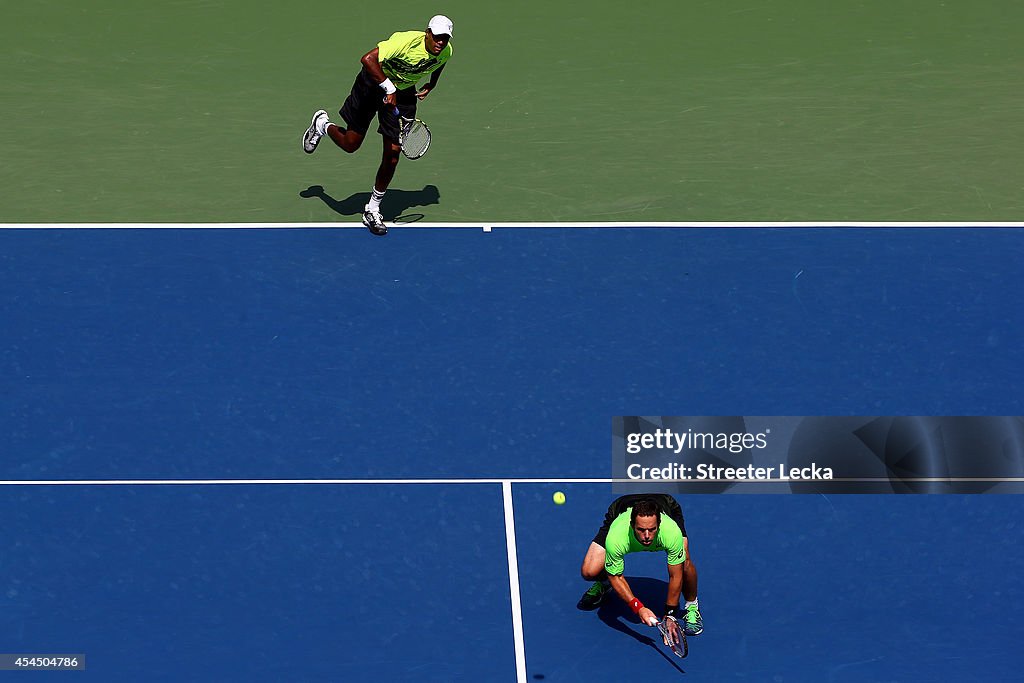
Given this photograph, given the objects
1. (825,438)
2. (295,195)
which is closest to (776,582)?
(825,438)

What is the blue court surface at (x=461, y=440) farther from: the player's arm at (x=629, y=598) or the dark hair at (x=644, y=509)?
the dark hair at (x=644, y=509)

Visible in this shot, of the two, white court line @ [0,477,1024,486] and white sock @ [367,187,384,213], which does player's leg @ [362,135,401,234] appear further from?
white court line @ [0,477,1024,486]

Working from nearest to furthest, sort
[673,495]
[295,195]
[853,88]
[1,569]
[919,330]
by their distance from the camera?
[1,569] < [673,495] < [919,330] < [295,195] < [853,88]

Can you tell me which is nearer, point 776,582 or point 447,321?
point 776,582

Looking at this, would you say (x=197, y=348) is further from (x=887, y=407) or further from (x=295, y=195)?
(x=887, y=407)

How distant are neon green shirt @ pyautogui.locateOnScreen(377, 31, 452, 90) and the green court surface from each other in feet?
6.01

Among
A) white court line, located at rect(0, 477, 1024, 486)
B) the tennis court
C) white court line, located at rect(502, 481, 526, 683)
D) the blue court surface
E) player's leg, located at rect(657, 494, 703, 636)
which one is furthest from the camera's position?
white court line, located at rect(0, 477, 1024, 486)

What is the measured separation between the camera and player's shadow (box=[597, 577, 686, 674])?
1116 centimetres

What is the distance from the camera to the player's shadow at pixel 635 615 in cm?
1116

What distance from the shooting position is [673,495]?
1262cm

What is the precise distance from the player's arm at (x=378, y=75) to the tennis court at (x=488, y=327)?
157cm

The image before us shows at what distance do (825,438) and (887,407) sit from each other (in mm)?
741

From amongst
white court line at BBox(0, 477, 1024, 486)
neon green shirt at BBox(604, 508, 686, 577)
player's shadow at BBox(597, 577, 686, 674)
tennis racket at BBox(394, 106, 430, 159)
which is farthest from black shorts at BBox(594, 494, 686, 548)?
tennis racket at BBox(394, 106, 430, 159)

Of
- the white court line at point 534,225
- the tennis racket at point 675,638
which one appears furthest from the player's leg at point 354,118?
the tennis racket at point 675,638
